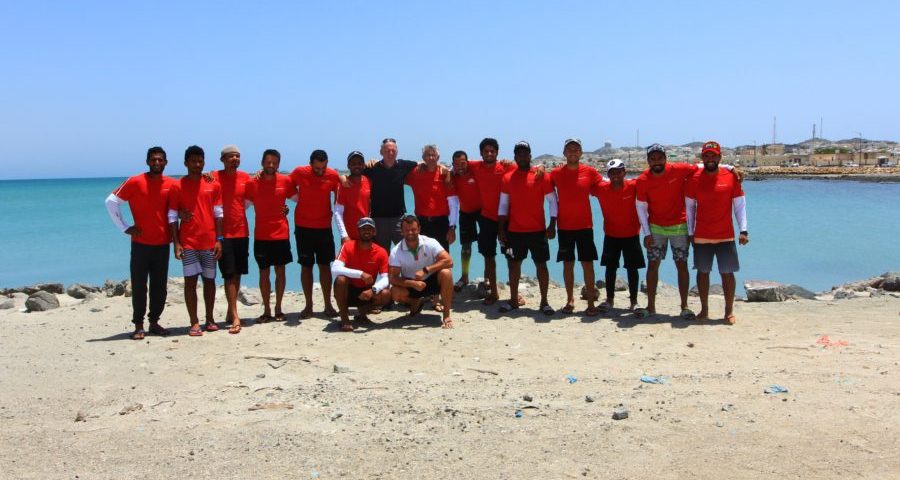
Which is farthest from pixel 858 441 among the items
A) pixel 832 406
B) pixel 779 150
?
pixel 779 150

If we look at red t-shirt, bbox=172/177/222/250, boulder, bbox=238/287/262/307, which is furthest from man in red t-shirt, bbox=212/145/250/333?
boulder, bbox=238/287/262/307

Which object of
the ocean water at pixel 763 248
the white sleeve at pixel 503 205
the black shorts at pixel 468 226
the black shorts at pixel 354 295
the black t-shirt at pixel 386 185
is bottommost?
the ocean water at pixel 763 248

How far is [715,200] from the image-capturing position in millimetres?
7215

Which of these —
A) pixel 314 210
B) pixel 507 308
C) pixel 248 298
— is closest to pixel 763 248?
pixel 507 308

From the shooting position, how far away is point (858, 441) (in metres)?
4.10

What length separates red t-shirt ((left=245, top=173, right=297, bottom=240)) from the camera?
25.1ft

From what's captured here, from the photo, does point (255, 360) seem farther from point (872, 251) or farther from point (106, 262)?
point (872, 251)

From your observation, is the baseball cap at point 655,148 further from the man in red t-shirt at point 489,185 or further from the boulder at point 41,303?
the boulder at point 41,303

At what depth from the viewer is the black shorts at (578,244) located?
781cm

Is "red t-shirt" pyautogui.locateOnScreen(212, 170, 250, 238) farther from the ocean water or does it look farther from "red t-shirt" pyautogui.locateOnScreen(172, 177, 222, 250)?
the ocean water

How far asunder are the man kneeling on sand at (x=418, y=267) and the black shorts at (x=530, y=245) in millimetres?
936

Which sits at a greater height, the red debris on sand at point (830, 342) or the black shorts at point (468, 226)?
the black shorts at point (468, 226)

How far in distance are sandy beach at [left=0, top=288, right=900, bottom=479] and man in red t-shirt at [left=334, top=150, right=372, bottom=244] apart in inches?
48.0

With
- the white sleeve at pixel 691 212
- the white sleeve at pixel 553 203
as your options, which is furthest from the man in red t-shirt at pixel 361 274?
the white sleeve at pixel 691 212
